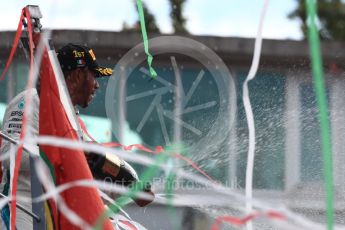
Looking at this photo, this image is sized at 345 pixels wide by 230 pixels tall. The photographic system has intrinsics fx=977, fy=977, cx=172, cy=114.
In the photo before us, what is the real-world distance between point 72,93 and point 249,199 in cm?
180

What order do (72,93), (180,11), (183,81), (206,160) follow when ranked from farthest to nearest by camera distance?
(180,11) < (183,81) < (206,160) < (72,93)

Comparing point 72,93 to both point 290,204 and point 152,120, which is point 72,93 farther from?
point 152,120

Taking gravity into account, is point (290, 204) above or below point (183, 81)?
below

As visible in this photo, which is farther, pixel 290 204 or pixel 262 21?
pixel 290 204

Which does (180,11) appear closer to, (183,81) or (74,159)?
(183,81)

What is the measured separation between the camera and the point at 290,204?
4.60m

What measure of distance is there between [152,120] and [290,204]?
5143 mm

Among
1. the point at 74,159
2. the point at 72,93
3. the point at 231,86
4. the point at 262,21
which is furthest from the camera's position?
the point at 231,86

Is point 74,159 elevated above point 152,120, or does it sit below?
below

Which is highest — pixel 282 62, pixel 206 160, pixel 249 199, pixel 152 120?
pixel 282 62

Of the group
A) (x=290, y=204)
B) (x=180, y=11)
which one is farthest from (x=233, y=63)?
→ (x=180, y=11)

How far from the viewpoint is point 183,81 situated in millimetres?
9734

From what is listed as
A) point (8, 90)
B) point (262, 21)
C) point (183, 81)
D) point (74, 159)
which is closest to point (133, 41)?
point (183, 81)

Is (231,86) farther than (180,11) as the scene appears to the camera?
No
